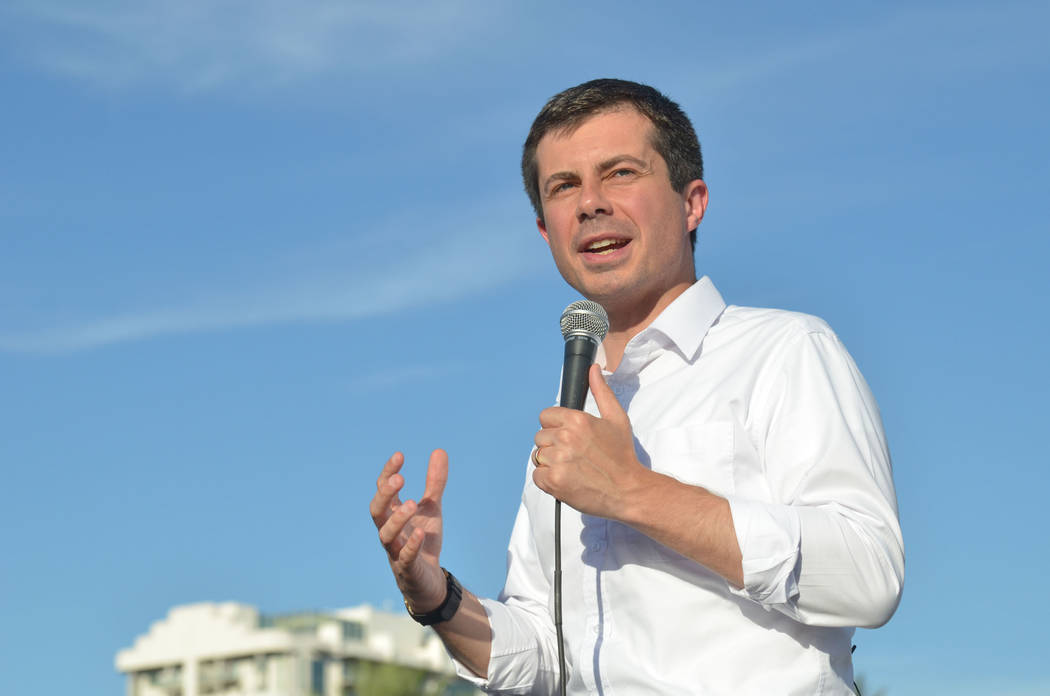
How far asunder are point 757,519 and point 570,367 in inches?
25.9

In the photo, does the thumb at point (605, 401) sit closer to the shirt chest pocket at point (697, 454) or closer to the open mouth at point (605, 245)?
the shirt chest pocket at point (697, 454)

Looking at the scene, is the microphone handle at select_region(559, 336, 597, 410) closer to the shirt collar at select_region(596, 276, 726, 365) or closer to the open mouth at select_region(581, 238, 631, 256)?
the shirt collar at select_region(596, 276, 726, 365)

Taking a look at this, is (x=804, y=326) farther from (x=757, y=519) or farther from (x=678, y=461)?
(x=757, y=519)

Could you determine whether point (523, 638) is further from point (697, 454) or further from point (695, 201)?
point (695, 201)

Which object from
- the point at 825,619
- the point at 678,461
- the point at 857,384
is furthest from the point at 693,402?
the point at 825,619

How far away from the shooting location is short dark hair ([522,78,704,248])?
4199mm

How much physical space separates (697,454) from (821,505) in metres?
0.41

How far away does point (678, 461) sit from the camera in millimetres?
3605

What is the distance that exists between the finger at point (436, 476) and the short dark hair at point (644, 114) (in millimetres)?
1027

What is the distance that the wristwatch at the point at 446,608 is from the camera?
382cm

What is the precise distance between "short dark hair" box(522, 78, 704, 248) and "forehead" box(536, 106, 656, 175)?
0.02 metres

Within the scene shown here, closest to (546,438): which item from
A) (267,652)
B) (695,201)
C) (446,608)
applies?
(446,608)

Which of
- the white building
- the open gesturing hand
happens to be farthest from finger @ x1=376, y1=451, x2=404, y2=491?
the white building

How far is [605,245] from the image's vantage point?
4.01 meters
